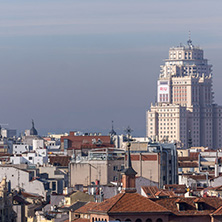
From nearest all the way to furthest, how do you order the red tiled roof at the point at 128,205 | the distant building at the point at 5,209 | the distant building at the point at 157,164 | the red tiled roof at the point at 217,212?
the red tiled roof at the point at 128,205 < the red tiled roof at the point at 217,212 < the distant building at the point at 5,209 < the distant building at the point at 157,164

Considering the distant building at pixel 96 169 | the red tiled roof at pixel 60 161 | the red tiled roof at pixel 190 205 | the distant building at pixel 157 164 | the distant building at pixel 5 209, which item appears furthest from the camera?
the red tiled roof at pixel 60 161

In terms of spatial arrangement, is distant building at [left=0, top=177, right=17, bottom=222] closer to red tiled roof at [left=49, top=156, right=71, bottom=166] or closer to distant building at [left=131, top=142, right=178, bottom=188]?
distant building at [left=131, top=142, right=178, bottom=188]

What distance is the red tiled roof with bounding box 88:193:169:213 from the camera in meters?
75.9

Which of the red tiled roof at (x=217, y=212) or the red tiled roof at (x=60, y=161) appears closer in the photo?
the red tiled roof at (x=217, y=212)

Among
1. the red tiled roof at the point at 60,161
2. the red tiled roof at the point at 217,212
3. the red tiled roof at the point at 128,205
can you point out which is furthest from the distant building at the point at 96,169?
the red tiled roof at the point at 128,205

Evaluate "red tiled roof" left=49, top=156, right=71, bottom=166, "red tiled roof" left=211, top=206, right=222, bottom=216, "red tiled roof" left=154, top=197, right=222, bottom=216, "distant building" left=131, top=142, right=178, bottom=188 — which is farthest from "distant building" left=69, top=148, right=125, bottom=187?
"red tiled roof" left=211, top=206, right=222, bottom=216

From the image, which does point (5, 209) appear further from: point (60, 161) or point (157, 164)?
point (60, 161)

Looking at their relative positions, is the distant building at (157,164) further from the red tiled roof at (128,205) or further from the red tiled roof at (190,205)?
the red tiled roof at (128,205)

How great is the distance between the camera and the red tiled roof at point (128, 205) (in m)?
75.9

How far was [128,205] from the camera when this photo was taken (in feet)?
252

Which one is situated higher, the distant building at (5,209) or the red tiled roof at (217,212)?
the red tiled roof at (217,212)

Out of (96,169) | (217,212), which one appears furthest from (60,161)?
(217,212)

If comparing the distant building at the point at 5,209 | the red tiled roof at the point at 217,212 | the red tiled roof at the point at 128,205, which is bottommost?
the distant building at the point at 5,209

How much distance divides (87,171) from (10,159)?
1308 inches
